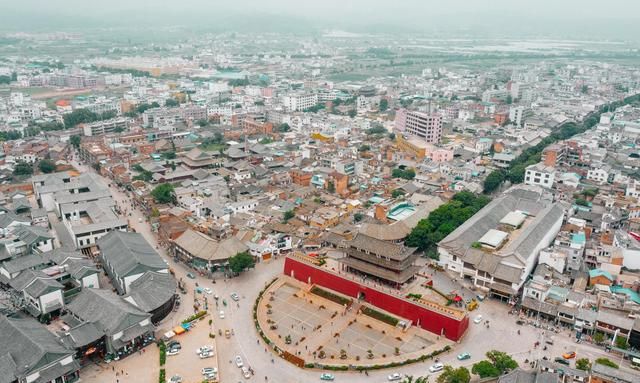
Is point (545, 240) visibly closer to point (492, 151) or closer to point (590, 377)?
point (590, 377)

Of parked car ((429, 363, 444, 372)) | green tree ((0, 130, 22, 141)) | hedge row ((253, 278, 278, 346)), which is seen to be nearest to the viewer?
parked car ((429, 363, 444, 372))

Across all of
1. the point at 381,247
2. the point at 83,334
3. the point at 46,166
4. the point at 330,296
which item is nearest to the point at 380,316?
the point at 330,296

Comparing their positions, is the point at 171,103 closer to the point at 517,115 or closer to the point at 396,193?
the point at 396,193

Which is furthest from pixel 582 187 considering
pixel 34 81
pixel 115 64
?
pixel 115 64

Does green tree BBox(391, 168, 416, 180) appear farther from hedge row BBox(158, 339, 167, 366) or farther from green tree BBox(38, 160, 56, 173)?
green tree BBox(38, 160, 56, 173)

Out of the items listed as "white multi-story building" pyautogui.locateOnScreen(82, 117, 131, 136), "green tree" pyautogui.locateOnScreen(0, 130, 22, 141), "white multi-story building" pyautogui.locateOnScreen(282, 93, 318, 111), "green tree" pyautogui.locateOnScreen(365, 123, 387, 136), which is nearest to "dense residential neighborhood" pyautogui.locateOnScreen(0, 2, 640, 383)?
"white multi-story building" pyautogui.locateOnScreen(82, 117, 131, 136)
